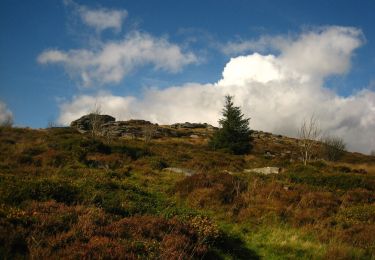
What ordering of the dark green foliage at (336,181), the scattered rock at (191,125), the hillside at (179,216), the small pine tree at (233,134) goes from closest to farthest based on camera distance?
the hillside at (179,216) → the dark green foliage at (336,181) → the small pine tree at (233,134) → the scattered rock at (191,125)

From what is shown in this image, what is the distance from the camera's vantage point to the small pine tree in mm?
40969

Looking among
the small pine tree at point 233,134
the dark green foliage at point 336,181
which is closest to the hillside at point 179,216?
the dark green foliage at point 336,181

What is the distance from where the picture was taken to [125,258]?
286 inches

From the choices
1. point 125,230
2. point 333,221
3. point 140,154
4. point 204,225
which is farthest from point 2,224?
point 140,154

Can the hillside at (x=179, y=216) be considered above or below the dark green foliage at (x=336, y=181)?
below

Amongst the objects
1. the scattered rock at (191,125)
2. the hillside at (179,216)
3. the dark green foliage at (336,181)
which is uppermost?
the scattered rock at (191,125)

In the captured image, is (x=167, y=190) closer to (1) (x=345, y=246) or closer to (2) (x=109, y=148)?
(1) (x=345, y=246)

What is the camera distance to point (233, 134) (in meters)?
41.9

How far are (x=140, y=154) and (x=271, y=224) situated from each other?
1736 centimetres

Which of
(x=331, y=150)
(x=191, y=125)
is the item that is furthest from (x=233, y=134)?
(x=191, y=125)

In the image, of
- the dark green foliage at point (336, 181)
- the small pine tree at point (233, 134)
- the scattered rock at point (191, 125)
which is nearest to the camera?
the dark green foliage at point (336, 181)

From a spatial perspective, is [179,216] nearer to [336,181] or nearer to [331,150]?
[336,181]

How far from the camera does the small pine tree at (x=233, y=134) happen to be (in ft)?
134

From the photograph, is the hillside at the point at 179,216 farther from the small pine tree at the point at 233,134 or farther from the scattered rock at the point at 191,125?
the scattered rock at the point at 191,125
